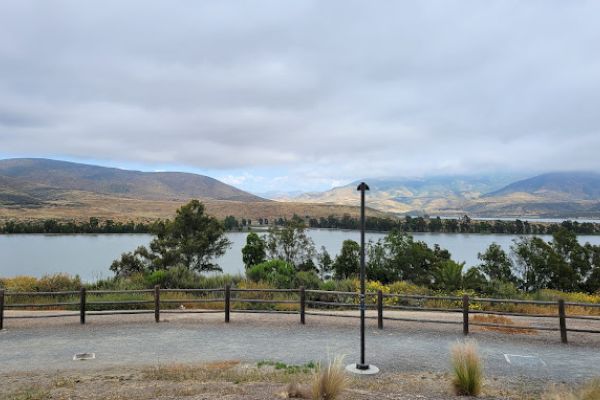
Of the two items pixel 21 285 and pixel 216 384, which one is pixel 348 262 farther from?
pixel 216 384

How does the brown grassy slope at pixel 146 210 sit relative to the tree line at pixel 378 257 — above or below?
above

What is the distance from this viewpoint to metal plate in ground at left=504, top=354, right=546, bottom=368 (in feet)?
29.6

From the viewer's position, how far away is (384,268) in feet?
86.5

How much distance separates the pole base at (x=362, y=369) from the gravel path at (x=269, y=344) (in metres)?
0.34

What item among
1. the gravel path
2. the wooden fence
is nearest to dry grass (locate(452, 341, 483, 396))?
the gravel path

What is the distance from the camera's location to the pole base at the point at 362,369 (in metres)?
8.41

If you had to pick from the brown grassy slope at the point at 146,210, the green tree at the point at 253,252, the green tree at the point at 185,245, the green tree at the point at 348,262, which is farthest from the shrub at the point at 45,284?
the brown grassy slope at the point at 146,210

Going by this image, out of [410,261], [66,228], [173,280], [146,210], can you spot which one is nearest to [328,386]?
[173,280]

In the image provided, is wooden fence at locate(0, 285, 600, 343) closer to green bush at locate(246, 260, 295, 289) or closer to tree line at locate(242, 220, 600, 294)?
green bush at locate(246, 260, 295, 289)

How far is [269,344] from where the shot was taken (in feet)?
34.7

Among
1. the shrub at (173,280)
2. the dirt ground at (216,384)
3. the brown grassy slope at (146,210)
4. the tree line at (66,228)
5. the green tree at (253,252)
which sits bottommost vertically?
the dirt ground at (216,384)

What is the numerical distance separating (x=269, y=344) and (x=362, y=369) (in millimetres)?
2749

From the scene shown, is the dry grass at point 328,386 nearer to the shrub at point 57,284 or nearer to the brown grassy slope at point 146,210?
the shrub at point 57,284

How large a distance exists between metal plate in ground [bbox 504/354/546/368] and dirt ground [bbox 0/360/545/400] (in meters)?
1.28
